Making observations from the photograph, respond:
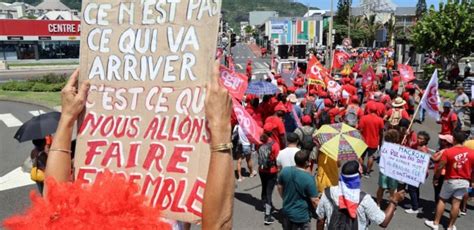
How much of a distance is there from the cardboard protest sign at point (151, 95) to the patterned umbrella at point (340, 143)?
381 centimetres

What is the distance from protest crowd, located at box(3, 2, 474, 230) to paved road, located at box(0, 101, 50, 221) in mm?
2563

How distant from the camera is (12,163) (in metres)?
11.1

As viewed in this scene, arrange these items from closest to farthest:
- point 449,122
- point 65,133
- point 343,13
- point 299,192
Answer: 1. point 65,133
2. point 299,192
3. point 449,122
4. point 343,13

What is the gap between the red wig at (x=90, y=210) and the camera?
5.52ft

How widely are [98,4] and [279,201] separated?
20.2 ft

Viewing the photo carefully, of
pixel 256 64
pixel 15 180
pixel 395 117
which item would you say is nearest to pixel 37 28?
pixel 256 64

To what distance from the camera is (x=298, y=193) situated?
5.51 metres

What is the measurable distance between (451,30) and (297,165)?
19760mm

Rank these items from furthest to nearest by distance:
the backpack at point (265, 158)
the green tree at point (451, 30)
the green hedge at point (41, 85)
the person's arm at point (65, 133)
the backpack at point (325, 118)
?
the green hedge at point (41, 85), the green tree at point (451, 30), the backpack at point (325, 118), the backpack at point (265, 158), the person's arm at point (65, 133)

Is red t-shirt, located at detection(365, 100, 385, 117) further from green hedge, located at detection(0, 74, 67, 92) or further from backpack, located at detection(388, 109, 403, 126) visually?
green hedge, located at detection(0, 74, 67, 92)

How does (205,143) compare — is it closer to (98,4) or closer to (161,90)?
(161,90)

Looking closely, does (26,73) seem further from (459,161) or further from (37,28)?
(459,161)

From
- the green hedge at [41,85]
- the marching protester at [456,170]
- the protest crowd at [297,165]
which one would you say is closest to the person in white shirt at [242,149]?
the protest crowd at [297,165]

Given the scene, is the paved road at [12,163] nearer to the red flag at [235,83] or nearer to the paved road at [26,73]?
the red flag at [235,83]
